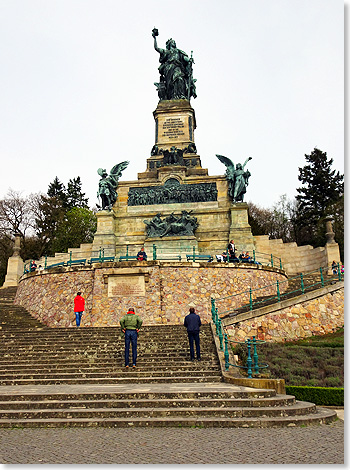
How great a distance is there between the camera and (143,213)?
2964cm

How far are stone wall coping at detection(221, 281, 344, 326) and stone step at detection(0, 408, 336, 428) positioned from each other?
9.06m

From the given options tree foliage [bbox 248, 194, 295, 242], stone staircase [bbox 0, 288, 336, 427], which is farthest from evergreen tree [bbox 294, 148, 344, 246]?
stone staircase [bbox 0, 288, 336, 427]

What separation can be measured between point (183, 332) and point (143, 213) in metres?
15.2

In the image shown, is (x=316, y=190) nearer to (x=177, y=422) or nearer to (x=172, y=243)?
(x=172, y=243)

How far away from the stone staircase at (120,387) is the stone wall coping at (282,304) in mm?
1759

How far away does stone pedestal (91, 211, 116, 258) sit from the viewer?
1130 inches

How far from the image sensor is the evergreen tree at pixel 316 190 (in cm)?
4338

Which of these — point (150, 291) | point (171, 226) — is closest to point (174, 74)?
point (171, 226)

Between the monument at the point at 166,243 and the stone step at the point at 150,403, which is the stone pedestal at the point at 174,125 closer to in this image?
the monument at the point at 166,243

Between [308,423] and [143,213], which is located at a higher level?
[143,213]

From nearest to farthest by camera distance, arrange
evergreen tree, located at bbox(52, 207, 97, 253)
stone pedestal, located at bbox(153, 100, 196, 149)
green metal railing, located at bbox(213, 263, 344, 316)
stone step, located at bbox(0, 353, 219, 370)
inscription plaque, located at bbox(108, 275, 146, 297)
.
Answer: stone step, located at bbox(0, 353, 219, 370), green metal railing, located at bbox(213, 263, 344, 316), inscription plaque, located at bbox(108, 275, 146, 297), stone pedestal, located at bbox(153, 100, 196, 149), evergreen tree, located at bbox(52, 207, 97, 253)

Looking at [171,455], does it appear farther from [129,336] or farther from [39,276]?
[39,276]

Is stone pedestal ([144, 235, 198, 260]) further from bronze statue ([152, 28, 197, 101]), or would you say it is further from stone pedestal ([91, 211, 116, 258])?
bronze statue ([152, 28, 197, 101])

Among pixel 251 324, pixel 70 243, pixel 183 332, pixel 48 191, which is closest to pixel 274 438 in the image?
pixel 183 332
